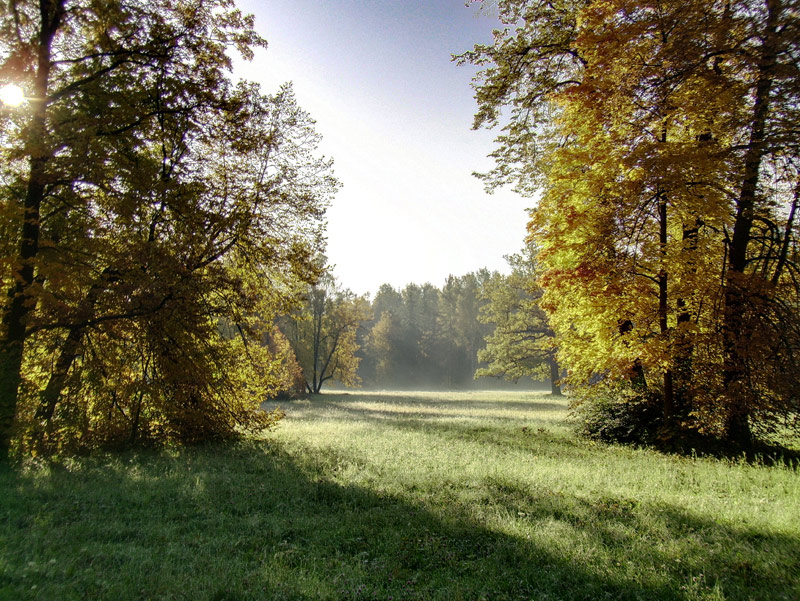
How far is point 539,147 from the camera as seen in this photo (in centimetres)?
1759

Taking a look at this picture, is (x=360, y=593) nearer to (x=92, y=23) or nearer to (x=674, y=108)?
(x=674, y=108)

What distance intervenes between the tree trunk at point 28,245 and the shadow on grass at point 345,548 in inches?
93.1

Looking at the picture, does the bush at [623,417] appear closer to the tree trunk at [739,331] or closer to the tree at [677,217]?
the tree at [677,217]

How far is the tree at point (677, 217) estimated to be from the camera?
9422 millimetres

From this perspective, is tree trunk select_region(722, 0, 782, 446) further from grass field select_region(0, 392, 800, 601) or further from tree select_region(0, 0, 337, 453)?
tree select_region(0, 0, 337, 453)

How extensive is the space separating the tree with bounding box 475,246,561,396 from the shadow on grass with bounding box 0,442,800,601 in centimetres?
3023

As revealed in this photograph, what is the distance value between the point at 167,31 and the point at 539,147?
43.1ft

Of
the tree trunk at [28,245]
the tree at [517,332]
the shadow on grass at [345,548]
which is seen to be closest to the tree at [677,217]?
the shadow on grass at [345,548]

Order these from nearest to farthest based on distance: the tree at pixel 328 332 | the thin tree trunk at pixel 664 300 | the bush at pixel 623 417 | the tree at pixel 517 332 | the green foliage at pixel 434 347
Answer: the thin tree trunk at pixel 664 300, the bush at pixel 623 417, the tree at pixel 517 332, the tree at pixel 328 332, the green foliage at pixel 434 347

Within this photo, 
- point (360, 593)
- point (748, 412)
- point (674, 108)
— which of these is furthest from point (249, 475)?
point (674, 108)

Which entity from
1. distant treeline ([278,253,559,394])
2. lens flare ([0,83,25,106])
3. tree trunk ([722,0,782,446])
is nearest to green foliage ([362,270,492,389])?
distant treeline ([278,253,559,394])

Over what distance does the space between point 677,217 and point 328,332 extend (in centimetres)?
3560

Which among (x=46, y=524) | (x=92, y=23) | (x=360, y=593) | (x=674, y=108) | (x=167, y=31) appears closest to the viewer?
(x=360, y=593)

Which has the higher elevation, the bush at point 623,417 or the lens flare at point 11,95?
the lens flare at point 11,95
